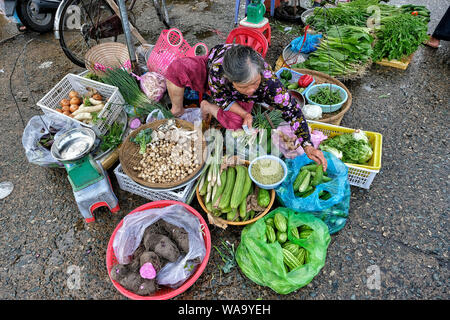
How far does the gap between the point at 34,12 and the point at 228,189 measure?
4.84 metres

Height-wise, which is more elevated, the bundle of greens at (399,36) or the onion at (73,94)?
the bundle of greens at (399,36)

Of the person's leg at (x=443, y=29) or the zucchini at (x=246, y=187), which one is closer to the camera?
the zucchini at (x=246, y=187)

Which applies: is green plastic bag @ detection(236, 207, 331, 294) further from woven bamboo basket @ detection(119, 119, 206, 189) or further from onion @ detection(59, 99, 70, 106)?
onion @ detection(59, 99, 70, 106)

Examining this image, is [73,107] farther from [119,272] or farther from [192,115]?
[119,272]

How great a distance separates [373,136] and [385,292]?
139 cm

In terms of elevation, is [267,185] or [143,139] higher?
[143,139]

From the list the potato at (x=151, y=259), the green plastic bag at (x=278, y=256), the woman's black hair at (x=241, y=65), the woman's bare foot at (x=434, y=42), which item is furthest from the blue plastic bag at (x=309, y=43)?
the potato at (x=151, y=259)

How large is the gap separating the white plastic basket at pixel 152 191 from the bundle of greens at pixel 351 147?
1.33 meters

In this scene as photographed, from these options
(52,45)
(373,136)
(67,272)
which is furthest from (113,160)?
(52,45)

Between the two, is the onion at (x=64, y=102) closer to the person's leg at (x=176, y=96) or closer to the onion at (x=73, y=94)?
the onion at (x=73, y=94)

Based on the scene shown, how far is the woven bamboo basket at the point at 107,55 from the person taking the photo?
11.0 feet

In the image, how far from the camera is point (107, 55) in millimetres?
3490

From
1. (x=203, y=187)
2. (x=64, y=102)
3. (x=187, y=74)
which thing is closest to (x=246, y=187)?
(x=203, y=187)
